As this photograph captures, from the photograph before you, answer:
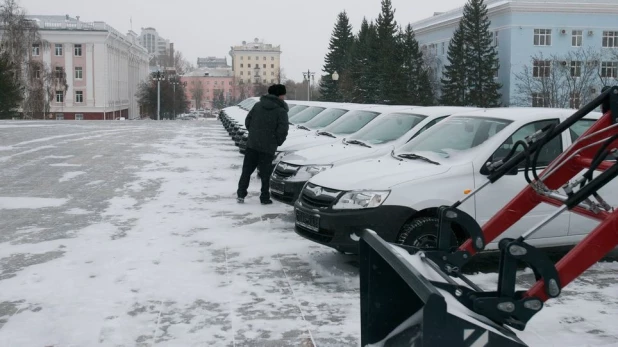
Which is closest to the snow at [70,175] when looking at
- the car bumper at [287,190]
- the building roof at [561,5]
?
the car bumper at [287,190]

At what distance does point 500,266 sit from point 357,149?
239 inches

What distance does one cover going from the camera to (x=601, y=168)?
12.1 feet

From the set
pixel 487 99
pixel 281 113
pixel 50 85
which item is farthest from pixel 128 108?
pixel 281 113

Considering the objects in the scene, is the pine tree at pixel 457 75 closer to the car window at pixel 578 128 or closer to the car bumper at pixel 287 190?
the car bumper at pixel 287 190

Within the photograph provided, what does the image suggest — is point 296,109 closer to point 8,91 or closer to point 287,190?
point 287,190

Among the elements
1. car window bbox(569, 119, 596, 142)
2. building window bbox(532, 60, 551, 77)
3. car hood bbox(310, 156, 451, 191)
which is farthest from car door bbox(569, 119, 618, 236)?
building window bbox(532, 60, 551, 77)

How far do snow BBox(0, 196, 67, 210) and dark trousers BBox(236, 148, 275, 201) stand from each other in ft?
9.40

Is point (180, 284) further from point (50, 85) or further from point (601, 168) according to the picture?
point (50, 85)

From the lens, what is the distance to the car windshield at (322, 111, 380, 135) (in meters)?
12.3

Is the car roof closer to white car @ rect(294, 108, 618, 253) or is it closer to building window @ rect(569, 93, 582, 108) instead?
white car @ rect(294, 108, 618, 253)

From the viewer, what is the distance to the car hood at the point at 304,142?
11.6 metres

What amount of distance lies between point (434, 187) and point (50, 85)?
213ft

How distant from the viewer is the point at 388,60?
63469mm

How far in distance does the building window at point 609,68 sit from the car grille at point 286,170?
6258cm
